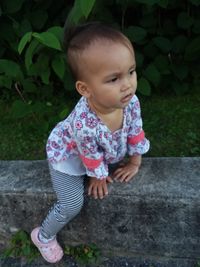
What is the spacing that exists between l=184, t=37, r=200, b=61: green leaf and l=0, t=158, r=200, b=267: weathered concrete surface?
2.88 ft

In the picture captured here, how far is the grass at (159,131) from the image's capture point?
10.8 ft

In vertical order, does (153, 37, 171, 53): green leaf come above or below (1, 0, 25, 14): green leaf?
below

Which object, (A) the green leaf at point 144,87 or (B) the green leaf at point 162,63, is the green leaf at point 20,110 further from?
(B) the green leaf at point 162,63

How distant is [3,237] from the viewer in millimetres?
3076

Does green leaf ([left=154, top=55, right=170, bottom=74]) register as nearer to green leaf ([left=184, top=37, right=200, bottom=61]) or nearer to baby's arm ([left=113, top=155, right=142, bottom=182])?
green leaf ([left=184, top=37, right=200, bottom=61])

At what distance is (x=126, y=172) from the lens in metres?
2.76

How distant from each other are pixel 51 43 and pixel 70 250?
3.98 feet

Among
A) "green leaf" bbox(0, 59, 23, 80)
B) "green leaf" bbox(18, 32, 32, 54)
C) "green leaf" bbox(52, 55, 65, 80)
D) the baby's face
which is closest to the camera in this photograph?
the baby's face

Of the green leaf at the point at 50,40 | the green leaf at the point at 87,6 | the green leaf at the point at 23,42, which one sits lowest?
the green leaf at the point at 50,40

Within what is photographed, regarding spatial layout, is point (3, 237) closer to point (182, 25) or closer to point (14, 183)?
point (14, 183)

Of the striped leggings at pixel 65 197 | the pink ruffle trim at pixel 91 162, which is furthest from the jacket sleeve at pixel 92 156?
the striped leggings at pixel 65 197

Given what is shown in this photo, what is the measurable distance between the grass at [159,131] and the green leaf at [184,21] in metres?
0.56

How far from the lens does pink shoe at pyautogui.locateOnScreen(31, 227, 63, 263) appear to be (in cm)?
287

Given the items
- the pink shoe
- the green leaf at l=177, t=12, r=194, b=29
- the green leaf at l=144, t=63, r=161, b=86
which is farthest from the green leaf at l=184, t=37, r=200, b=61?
the pink shoe
